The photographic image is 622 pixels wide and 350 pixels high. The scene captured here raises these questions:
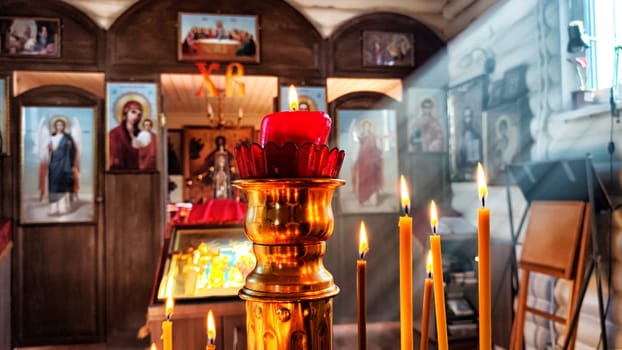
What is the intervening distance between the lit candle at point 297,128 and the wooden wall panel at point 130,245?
15.1ft

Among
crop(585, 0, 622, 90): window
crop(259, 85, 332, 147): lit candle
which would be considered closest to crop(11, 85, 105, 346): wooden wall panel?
crop(585, 0, 622, 90): window

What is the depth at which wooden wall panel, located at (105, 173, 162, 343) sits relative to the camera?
187 inches

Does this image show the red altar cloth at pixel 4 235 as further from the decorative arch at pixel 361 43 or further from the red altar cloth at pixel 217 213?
the decorative arch at pixel 361 43

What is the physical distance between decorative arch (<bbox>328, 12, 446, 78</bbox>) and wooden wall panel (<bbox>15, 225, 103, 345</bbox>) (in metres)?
3.05

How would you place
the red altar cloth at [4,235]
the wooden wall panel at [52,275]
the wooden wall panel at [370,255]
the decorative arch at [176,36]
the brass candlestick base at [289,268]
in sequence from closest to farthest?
the brass candlestick base at [289,268], the red altar cloth at [4,235], the wooden wall panel at [52,275], the decorative arch at [176,36], the wooden wall panel at [370,255]

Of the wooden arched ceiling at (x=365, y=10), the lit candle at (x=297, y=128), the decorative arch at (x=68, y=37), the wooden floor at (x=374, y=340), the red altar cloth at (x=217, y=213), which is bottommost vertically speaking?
the wooden floor at (x=374, y=340)

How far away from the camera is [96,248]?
4797 mm

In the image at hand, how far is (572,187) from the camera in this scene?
2.85m

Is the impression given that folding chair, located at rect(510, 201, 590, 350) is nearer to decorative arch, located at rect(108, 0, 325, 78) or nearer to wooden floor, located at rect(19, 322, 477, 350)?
wooden floor, located at rect(19, 322, 477, 350)

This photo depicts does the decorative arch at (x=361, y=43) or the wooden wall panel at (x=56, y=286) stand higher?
the decorative arch at (x=361, y=43)

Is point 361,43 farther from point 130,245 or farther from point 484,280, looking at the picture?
point 484,280

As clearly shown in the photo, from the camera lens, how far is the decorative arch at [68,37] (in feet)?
15.6

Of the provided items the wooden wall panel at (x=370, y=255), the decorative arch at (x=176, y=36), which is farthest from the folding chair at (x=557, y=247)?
the decorative arch at (x=176, y=36)

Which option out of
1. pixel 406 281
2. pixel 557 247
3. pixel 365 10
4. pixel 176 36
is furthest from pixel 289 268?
pixel 365 10
